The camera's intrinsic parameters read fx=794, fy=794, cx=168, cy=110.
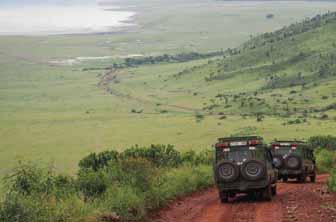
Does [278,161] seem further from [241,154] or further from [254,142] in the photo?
[241,154]

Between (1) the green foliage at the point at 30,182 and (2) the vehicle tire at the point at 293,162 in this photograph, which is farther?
(2) the vehicle tire at the point at 293,162

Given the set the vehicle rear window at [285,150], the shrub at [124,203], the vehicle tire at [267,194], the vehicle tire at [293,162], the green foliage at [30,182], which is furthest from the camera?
the vehicle rear window at [285,150]

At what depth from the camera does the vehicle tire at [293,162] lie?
31422 mm

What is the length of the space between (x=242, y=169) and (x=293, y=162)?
30.6ft

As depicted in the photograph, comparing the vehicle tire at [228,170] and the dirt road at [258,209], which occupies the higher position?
the vehicle tire at [228,170]

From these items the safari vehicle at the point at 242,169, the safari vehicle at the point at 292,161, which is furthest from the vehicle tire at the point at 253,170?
the safari vehicle at the point at 292,161

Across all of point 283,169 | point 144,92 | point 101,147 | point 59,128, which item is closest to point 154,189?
point 283,169

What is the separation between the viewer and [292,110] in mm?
96125

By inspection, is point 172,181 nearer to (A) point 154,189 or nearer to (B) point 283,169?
(A) point 154,189

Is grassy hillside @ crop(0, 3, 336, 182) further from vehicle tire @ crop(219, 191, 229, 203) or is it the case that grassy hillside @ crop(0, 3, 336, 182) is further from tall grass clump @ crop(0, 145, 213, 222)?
vehicle tire @ crop(219, 191, 229, 203)

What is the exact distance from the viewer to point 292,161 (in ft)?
104

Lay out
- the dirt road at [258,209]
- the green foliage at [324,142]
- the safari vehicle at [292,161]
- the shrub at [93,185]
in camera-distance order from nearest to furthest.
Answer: the dirt road at [258,209]
the shrub at [93,185]
the safari vehicle at [292,161]
the green foliage at [324,142]

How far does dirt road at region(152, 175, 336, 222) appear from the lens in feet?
64.3

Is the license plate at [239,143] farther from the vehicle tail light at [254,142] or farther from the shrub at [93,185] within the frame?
the shrub at [93,185]
